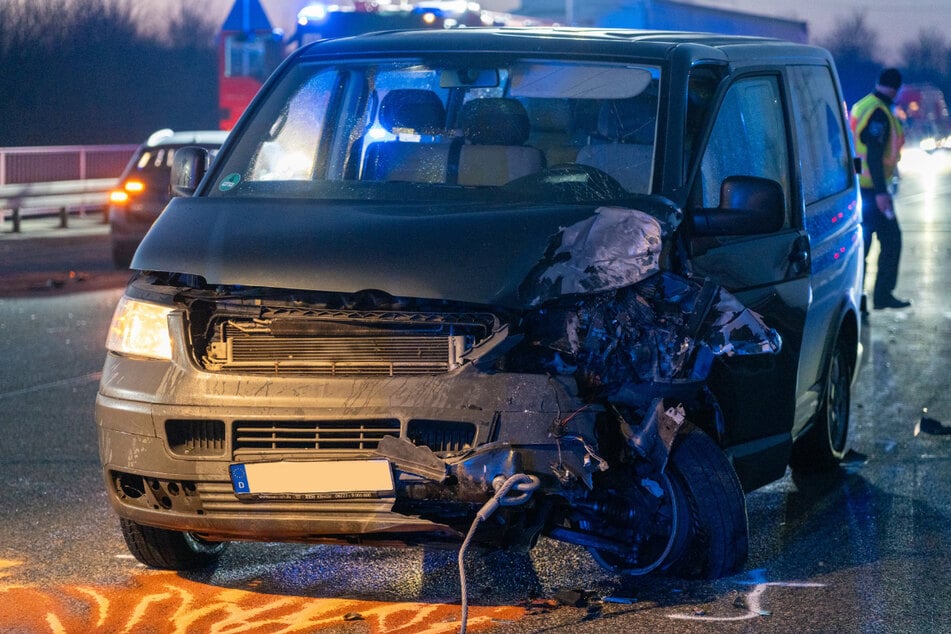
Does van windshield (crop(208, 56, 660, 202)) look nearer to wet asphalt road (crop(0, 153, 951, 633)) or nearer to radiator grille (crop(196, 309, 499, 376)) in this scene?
radiator grille (crop(196, 309, 499, 376))

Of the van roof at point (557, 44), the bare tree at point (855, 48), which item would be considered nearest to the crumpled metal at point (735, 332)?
the van roof at point (557, 44)

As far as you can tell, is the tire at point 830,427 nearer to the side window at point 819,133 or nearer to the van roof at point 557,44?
the side window at point 819,133

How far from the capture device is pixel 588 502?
457 centimetres

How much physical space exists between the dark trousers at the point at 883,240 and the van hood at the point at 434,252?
8.80 meters

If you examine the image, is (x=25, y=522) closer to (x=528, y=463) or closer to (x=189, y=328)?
(x=189, y=328)

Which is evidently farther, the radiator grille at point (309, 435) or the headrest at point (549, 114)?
the headrest at point (549, 114)

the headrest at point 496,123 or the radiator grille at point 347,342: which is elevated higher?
the headrest at point 496,123

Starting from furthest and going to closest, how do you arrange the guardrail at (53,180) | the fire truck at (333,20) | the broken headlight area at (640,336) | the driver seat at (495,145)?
1. the guardrail at (53,180)
2. the fire truck at (333,20)
3. the driver seat at (495,145)
4. the broken headlight area at (640,336)

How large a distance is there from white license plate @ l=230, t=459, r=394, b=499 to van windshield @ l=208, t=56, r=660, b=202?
114 centimetres

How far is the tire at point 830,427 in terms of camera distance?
685 cm

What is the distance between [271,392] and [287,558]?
1141 millimetres

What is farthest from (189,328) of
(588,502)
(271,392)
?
(588,502)

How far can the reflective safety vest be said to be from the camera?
13078 mm

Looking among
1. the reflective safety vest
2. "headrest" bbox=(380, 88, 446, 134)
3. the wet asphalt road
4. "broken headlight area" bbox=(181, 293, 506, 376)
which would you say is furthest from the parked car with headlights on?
"broken headlight area" bbox=(181, 293, 506, 376)
